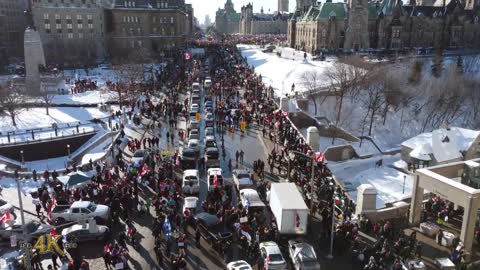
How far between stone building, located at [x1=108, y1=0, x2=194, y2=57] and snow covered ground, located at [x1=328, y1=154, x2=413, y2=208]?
231ft

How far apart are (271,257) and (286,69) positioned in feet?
202

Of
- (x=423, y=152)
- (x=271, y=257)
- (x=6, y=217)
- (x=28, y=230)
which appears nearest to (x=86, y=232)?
(x=28, y=230)

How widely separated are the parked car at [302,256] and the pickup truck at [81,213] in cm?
956

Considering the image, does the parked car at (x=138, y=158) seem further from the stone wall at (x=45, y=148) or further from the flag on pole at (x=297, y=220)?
the flag on pole at (x=297, y=220)

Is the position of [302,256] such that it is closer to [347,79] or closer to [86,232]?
[86,232]

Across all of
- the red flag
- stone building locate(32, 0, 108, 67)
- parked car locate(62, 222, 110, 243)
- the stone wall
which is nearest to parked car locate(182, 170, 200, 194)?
the red flag

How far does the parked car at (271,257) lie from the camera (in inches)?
672

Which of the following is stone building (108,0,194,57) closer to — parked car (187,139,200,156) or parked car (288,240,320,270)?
parked car (187,139,200,156)

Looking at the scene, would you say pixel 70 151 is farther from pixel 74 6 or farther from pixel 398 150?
pixel 74 6

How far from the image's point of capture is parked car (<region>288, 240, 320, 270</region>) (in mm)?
17000

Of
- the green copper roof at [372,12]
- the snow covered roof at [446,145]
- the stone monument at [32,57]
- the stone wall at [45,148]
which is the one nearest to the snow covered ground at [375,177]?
the snow covered roof at [446,145]

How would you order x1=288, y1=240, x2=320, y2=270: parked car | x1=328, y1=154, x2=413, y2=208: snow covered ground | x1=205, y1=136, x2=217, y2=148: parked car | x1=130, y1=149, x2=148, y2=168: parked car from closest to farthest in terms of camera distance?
x1=288, y1=240, x2=320, y2=270: parked car, x1=130, y1=149, x2=148, y2=168: parked car, x1=328, y1=154, x2=413, y2=208: snow covered ground, x1=205, y1=136, x2=217, y2=148: parked car

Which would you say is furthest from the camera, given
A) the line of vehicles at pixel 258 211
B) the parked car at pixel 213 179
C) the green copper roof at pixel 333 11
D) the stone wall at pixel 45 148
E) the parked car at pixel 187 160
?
the green copper roof at pixel 333 11

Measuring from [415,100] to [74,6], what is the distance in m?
74.2
